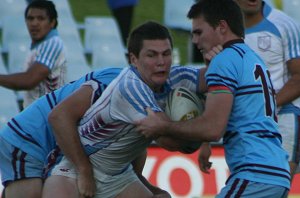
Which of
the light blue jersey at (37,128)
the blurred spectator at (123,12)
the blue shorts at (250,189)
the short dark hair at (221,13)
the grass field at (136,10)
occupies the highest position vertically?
the short dark hair at (221,13)

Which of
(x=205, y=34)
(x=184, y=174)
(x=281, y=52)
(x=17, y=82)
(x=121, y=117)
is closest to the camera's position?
(x=205, y=34)

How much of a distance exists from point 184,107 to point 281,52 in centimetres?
171

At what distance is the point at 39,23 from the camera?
352 inches

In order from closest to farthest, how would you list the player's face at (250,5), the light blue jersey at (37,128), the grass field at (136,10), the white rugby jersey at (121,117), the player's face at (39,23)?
the white rugby jersey at (121,117) < the light blue jersey at (37,128) < the player's face at (250,5) < the player's face at (39,23) < the grass field at (136,10)

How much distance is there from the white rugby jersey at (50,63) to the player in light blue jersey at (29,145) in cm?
255

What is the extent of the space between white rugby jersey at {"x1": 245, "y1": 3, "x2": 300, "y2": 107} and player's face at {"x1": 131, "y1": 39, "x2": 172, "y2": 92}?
1483 mm

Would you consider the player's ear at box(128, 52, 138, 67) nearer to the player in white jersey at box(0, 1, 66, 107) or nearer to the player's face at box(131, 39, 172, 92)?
the player's face at box(131, 39, 172, 92)

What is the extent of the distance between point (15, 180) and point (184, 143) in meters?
1.23

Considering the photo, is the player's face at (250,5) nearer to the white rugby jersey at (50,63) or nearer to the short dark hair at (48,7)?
the white rugby jersey at (50,63)

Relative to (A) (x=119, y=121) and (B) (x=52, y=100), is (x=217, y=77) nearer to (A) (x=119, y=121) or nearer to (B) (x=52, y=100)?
(A) (x=119, y=121)

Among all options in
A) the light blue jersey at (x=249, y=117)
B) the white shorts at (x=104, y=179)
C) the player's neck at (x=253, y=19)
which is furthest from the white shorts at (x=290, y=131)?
the light blue jersey at (x=249, y=117)

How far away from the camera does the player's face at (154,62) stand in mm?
5520

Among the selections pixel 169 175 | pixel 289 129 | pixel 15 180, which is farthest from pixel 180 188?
pixel 15 180

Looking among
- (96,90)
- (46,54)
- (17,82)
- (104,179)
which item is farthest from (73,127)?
(46,54)
